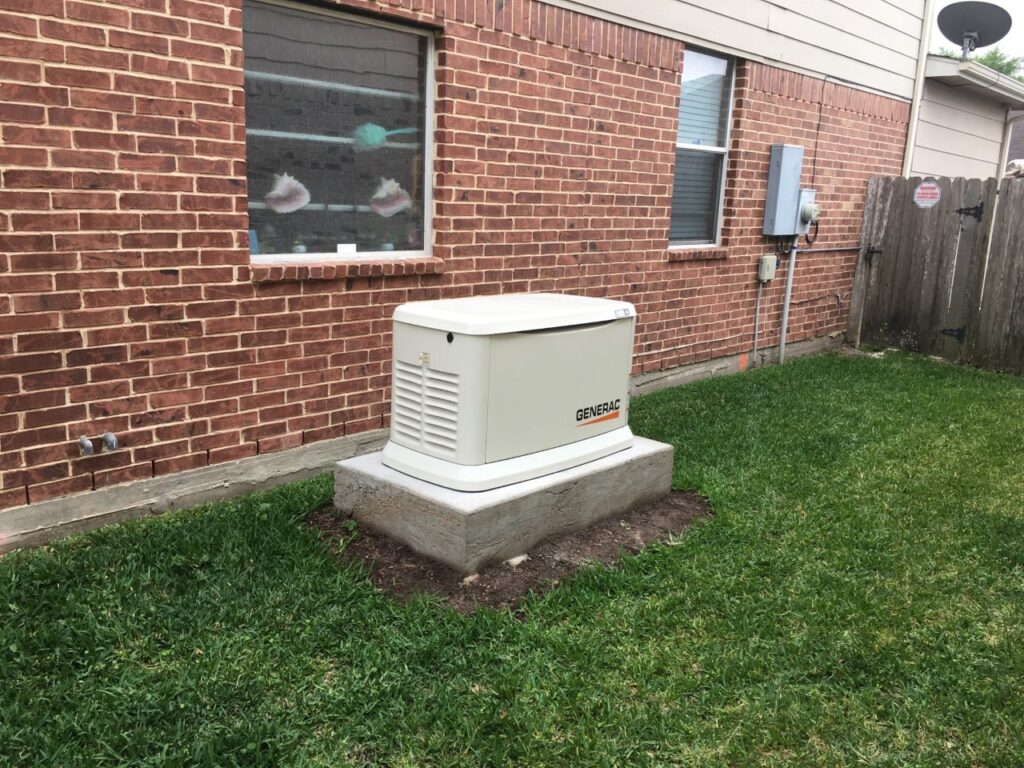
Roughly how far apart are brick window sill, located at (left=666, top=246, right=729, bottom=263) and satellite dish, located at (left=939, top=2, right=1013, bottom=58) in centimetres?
509

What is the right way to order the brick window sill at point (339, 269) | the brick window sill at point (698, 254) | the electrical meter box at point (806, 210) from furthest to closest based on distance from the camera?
1. the electrical meter box at point (806, 210)
2. the brick window sill at point (698, 254)
3. the brick window sill at point (339, 269)

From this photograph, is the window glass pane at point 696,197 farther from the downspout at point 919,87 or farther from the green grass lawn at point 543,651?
the downspout at point 919,87

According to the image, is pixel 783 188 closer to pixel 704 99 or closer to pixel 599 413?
pixel 704 99

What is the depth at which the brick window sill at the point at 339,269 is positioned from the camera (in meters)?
4.28

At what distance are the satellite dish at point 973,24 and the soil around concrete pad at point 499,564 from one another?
28.7 ft

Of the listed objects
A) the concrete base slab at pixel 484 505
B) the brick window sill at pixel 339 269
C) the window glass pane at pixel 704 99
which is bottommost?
→ the concrete base slab at pixel 484 505

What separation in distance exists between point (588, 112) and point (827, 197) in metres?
4.04

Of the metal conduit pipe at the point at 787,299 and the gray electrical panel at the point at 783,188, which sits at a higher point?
the gray electrical panel at the point at 783,188

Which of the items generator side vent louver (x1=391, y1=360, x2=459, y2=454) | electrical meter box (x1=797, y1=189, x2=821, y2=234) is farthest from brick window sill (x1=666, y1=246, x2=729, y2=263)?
generator side vent louver (x1=391, y1=360, x2=459, y2=454)

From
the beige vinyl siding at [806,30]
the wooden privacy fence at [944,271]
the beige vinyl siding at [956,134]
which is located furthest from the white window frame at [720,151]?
the beige vinyl siding at [956,134]

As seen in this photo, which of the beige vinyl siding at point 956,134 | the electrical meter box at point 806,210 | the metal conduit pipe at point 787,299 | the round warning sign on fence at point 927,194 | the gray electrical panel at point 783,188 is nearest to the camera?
the gray electrical panel at point 783,188

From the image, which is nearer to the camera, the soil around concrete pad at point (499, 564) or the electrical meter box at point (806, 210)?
the soil around concrete pad at point (499, 564)

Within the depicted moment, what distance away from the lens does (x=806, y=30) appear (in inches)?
317

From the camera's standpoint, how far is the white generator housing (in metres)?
3.54
